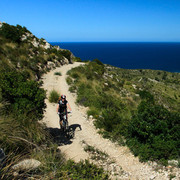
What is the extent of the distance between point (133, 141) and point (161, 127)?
132 centimetres

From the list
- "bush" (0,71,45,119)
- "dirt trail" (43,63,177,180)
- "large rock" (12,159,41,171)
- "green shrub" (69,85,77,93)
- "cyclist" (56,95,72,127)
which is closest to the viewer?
"large rock" (12,159,41,171)

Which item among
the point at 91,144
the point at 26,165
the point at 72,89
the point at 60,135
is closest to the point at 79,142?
the point at 91,144

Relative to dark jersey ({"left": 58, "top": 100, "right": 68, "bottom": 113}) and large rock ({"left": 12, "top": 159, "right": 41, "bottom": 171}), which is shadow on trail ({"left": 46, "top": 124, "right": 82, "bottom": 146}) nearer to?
dark jersey ({"left": 58, "top": 100, "right": 68, "bottom": 113})

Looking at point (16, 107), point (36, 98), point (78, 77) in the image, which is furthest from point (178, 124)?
point (78, 77)

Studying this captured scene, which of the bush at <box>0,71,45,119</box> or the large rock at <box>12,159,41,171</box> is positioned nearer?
the large rock at <box>12,159,41,171</box>

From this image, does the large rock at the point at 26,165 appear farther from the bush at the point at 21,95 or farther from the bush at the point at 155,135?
the bush at the point at 155,135

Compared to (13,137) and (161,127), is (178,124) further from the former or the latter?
(13,137)

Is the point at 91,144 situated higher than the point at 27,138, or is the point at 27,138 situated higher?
the point at 27,138

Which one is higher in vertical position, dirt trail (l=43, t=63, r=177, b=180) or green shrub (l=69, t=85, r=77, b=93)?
green shrub (l=69, t=85, r=77, b=93)

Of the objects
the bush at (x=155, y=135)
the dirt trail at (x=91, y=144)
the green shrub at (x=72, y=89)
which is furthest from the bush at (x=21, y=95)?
the green shrub at (x=72, y=89)

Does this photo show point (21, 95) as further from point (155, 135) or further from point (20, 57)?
point (20, 57)

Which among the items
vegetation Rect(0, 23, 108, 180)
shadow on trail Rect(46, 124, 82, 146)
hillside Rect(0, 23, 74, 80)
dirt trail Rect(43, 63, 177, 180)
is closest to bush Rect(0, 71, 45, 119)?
vegetation Rect(0, 23, 108, 180)

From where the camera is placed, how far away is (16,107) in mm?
5461

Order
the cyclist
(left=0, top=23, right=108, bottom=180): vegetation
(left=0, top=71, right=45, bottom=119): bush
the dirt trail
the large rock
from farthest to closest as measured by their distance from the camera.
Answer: the cyclist < (left=0, top=71, right=45, bottom=119): bush < the dirt trail < (left=0, top=23, right=108, bottom=180): vegetation < the large rock
